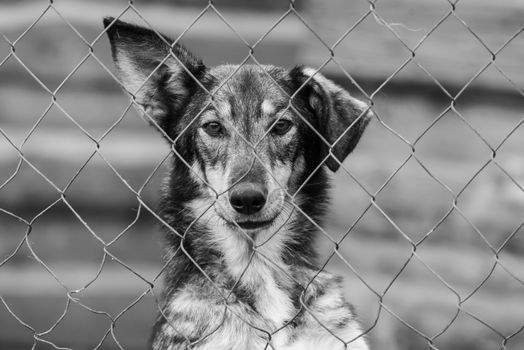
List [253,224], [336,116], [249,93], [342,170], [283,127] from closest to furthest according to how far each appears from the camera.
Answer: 1. [253,224]
2. [336,116]
3. [283,127]
4. [249,93]
5. [342,170]

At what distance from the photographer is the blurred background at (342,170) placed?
239 inches

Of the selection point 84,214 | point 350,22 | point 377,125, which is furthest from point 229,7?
point 84,214

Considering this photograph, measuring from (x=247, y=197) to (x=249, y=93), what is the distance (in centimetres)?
81

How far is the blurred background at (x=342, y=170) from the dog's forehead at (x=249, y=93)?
4.80 ft

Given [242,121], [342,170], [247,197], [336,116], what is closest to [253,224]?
[247,197]

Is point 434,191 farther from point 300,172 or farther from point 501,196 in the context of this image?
point 300,172

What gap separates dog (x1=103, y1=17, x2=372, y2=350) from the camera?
3.95 meters

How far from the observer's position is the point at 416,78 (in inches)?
239

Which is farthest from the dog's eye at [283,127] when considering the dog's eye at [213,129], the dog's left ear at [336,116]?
the dog's eye at [213,129]

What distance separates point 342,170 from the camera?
617cm

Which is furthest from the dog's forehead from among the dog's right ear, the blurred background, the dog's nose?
the blurred background

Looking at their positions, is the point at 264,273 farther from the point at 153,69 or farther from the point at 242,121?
the point at 153,69

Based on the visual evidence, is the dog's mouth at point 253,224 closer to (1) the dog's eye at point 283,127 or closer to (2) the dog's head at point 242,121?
(2) the dog's head at point 242,121

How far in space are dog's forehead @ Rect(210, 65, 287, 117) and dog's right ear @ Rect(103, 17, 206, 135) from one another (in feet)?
0.53
